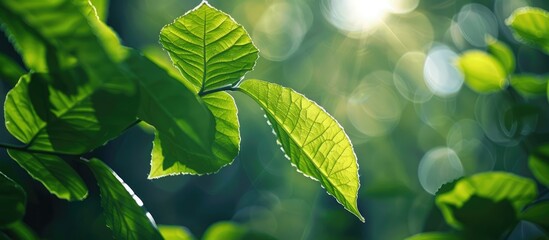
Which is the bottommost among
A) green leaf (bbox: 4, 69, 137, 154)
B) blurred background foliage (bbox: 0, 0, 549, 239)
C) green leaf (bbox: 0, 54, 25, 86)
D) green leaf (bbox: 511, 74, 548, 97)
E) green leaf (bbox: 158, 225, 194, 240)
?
blurred background foliage (bbox: 0, 0, 549, 239)

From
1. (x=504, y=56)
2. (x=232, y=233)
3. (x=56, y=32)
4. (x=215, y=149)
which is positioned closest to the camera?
(x=56, y=32)

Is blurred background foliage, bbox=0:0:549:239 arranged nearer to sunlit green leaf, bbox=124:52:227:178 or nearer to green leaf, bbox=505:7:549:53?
green leaf, bbox=505:7:549:53

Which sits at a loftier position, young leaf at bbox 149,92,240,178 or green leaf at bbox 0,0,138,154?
green leaf at bbox 0,0,138,154

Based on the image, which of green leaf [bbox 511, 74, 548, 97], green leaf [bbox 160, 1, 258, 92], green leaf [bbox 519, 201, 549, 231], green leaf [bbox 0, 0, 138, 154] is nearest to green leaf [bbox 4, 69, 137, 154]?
green leaf [bbox 0, 0, 138, 154]

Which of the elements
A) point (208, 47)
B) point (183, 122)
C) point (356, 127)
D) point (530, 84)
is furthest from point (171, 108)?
point (356, 127)

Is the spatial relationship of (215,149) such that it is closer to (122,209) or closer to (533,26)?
(122,209)

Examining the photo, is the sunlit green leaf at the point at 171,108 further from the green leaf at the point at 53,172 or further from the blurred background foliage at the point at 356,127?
the blurred background foliage at the point at 356,127

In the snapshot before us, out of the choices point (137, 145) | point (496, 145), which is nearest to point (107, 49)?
point (496, 145)
